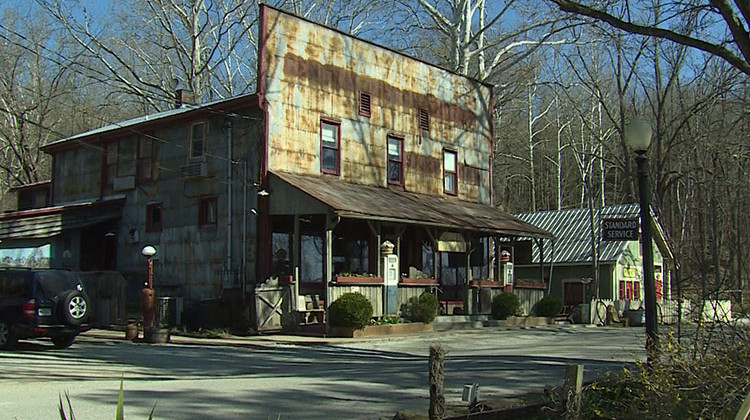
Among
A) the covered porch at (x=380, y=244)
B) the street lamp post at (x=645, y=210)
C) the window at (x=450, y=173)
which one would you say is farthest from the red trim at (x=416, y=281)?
the street lamp post at (x=645, y=210)

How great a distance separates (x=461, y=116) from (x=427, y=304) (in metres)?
9.96

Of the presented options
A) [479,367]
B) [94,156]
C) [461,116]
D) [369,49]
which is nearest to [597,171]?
[461,116]

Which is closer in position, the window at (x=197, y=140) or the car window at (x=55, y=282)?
the car window at (x=55, y=282)

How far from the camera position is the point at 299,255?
24.1 m

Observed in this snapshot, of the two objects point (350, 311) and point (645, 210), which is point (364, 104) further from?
point (645, 210)

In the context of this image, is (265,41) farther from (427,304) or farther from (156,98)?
(156,98)

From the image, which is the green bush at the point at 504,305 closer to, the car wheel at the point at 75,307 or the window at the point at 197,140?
the window at the point at 197,140

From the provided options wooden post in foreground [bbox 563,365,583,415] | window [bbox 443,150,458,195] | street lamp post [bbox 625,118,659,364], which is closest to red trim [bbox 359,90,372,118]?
window [bbox 443,150,458,195]

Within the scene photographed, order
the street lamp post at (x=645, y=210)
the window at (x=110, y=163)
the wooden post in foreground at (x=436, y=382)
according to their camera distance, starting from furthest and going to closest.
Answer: the window at (x=110, y=163) → the street lamp post at (x=645, y=210) → the wooden post in foreground at (x=436, y=382)

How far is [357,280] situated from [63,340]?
8.47 metres

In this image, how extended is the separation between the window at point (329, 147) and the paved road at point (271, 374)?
6504mm

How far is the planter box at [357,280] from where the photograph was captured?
22.9 m

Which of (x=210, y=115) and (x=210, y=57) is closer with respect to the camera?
(x=210, y=115)

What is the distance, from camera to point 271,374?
45.6 ft
